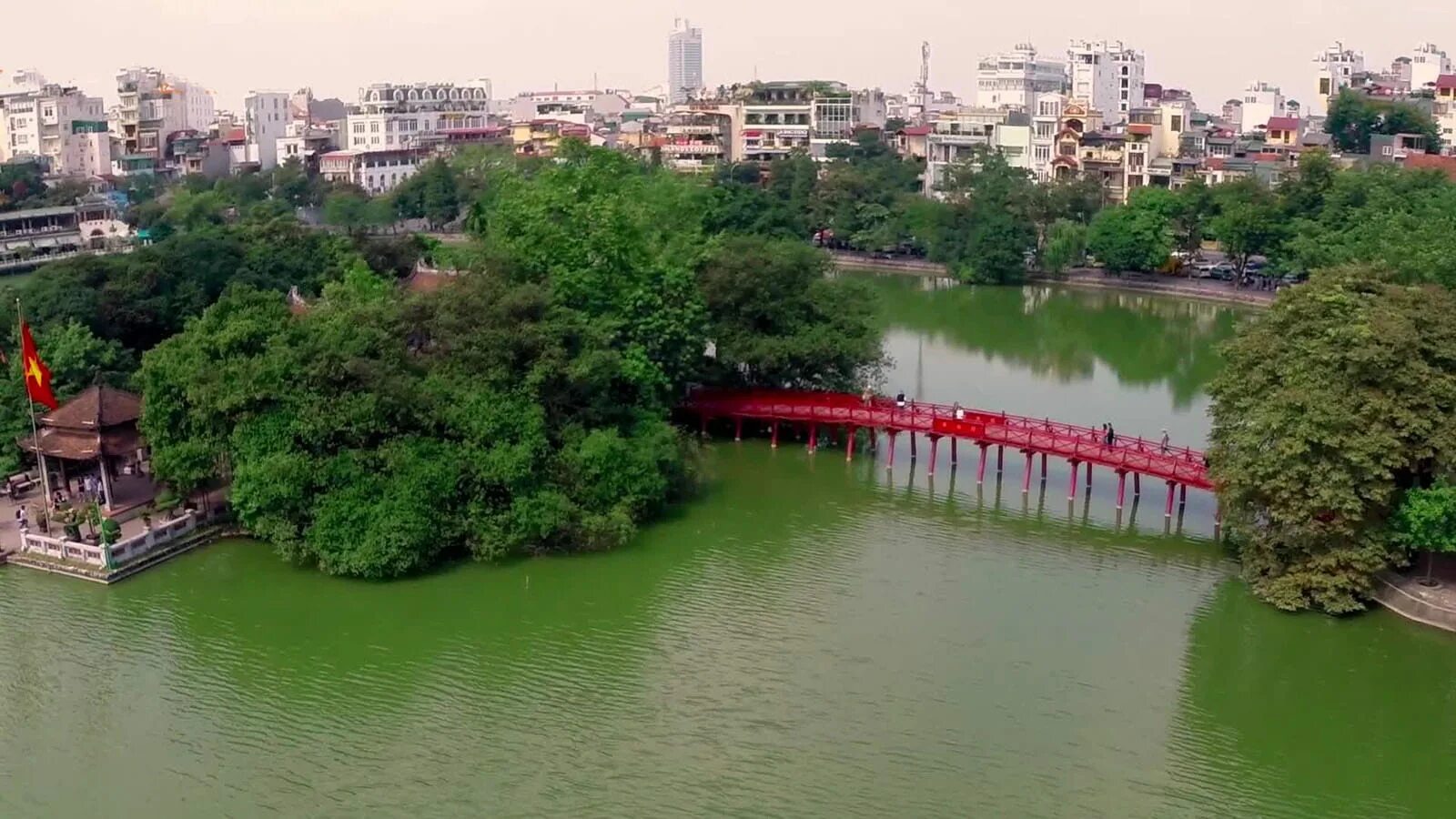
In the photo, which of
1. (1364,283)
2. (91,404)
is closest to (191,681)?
(91,404)

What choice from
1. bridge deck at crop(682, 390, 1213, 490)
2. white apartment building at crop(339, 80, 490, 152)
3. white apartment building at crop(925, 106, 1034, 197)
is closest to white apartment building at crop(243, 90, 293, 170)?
white apartment building at crop(339, 80, 490, 152)

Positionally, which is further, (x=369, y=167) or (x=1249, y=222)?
(x=369, y=167)

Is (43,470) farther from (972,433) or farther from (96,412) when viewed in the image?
(972,433)

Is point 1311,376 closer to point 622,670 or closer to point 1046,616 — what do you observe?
point 1046,616

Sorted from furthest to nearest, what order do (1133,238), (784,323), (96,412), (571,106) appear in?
1. (571,106)
2. (1133,238)
3. (784,323)
4. (96,412)

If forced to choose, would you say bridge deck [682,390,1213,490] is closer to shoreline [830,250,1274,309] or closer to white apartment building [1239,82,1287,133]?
shoreline [830,250,1274,309]

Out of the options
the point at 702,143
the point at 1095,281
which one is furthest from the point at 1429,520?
the point at 702,143

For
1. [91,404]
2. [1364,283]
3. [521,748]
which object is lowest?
[521,748]
